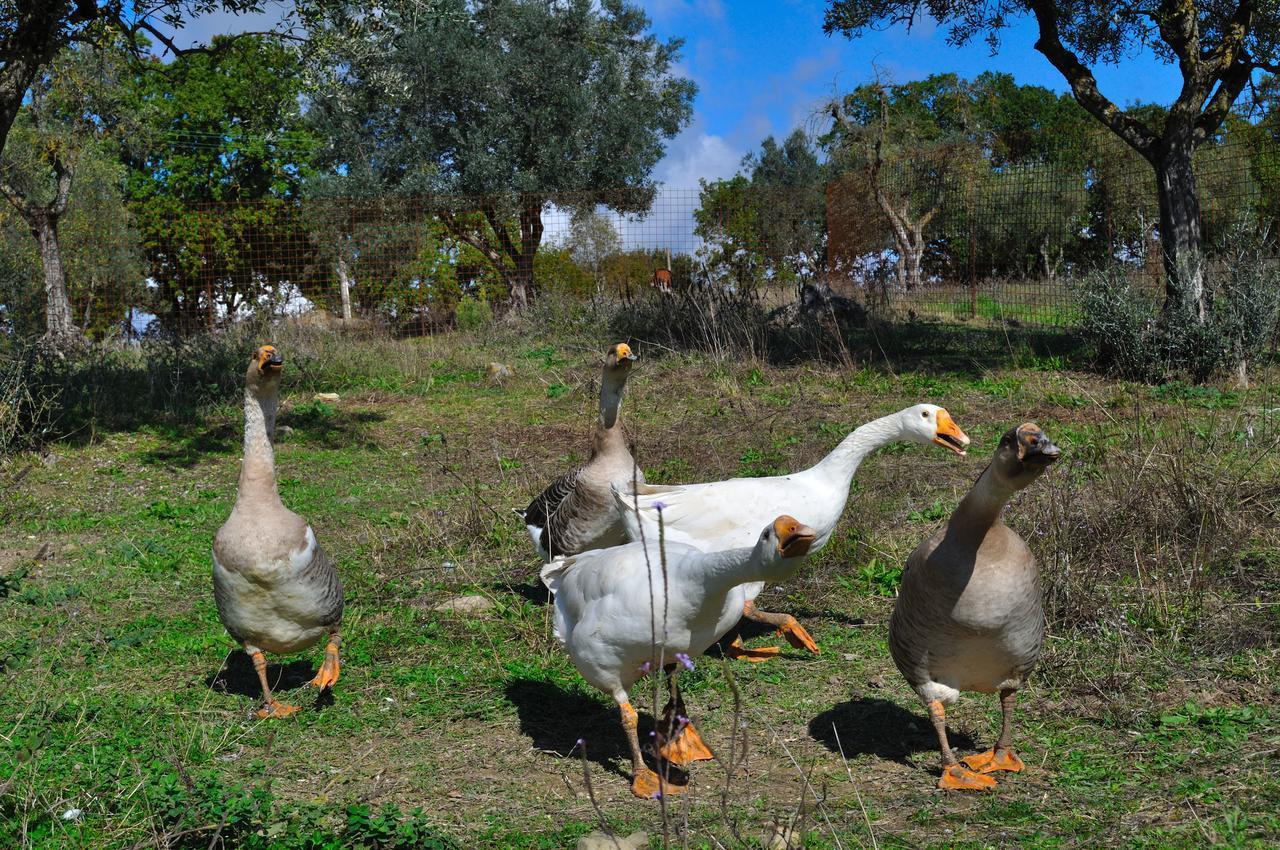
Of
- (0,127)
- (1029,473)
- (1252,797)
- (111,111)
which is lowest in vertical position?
(1252,797)

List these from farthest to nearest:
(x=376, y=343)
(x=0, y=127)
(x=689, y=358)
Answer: (x=376, y=343) < (x=689, y=358) < (x=0, y=127)

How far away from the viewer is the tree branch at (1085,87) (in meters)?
12.5

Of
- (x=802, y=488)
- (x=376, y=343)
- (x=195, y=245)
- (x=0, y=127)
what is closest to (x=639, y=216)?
(x=376, y=343)

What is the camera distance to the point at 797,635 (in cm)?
542

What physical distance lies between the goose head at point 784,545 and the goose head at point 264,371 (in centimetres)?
264

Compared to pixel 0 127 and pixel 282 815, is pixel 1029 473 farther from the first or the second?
pixel 0 127

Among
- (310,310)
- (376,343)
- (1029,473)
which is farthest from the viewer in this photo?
(310,310)

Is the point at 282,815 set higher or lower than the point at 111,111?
lower

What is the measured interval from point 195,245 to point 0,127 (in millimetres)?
11851

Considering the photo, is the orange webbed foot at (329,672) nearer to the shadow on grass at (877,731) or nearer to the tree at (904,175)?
the shadow on grass at (877,731)

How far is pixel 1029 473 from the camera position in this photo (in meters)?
3.41

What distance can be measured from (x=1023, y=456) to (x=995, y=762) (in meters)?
1.30

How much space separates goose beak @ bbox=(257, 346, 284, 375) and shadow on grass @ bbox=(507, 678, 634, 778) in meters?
1.96

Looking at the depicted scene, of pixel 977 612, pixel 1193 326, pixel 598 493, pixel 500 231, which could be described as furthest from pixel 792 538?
pixel 500 231
